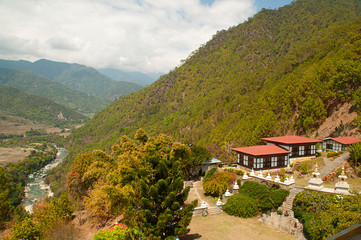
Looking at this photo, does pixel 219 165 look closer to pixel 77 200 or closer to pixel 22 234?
pixel 77 200

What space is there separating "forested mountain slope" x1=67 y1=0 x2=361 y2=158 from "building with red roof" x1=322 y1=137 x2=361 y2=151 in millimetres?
2951

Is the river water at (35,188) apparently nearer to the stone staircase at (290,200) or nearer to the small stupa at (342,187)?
the stone staircase at (290,200)

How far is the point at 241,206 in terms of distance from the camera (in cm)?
1989

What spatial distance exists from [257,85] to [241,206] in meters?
60.8

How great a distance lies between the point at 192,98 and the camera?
109 metres

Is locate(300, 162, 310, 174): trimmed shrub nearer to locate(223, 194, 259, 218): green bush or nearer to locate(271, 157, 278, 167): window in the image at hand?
locate(271, 157, 278, 167): window

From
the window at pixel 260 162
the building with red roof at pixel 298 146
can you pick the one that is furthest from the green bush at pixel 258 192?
the building with red roof at pixel 298 146

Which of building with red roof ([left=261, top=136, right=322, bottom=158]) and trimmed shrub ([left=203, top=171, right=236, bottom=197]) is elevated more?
building with red roof ([left=261, top=136, right=322, bottom=158])

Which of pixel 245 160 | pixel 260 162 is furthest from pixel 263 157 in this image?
pixel 245 160

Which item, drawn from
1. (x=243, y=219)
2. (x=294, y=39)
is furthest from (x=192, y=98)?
(x=243, y=219)

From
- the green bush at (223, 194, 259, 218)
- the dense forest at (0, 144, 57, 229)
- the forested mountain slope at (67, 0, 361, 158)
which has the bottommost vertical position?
the dense forest at (0, 144, 57, 229)

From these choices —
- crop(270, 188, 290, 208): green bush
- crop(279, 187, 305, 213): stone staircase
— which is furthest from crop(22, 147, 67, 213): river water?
crop(279, 187, 305, 213): stone staircase

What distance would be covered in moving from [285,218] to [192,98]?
93.7m

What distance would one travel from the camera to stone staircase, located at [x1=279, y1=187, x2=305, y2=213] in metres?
18.3
